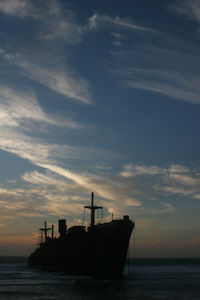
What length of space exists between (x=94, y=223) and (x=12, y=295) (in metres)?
26.7

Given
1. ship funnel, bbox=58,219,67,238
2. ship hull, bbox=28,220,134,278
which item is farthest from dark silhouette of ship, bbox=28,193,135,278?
ship funnel, bbox=58,219,67,238

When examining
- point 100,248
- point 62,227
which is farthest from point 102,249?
point 62,227

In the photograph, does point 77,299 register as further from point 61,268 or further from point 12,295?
point 61,268

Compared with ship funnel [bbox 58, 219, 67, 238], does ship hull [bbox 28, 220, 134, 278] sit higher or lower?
lower

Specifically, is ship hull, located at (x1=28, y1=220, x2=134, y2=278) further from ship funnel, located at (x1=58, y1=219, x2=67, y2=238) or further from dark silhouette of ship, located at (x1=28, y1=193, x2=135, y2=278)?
ship funnel, located at (x1=58, y1=219, x2=67, y2=238)

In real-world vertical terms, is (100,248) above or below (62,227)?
below

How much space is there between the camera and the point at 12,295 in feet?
113

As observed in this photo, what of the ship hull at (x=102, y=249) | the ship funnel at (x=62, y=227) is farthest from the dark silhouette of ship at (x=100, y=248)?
the ship funnel at (x=62, y=227)

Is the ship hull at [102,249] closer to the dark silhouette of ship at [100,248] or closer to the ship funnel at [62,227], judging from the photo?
the dark silhouette of ship at [100,248]

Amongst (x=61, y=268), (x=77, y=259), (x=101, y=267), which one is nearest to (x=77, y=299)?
(x=101, y=267)

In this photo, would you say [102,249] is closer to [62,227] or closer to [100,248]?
[100,248]

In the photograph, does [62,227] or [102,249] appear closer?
[102,249]

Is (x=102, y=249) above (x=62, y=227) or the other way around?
the other way around

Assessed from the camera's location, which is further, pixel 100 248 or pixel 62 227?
pixel 62 227
